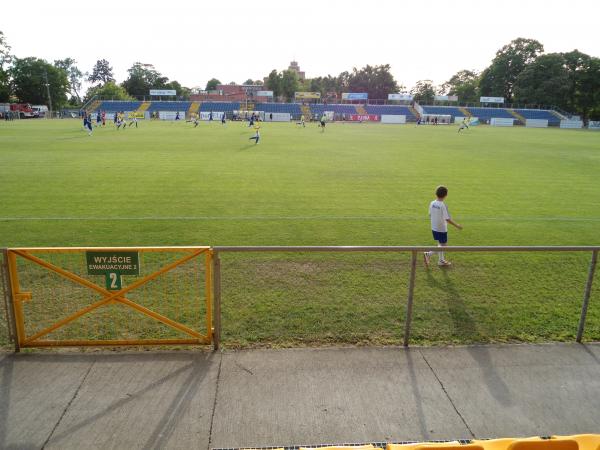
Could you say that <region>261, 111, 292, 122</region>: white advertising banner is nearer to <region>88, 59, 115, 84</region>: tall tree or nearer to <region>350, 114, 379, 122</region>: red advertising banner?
<region>350, 114, 379, 122</region>: red advertising banner

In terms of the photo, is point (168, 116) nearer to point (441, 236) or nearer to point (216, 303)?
point (441, 236)

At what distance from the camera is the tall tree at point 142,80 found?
121 meters

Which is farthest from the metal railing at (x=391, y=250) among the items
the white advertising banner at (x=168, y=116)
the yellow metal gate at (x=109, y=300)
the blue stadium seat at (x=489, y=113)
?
the blue stadium seat at (x=489, y=113)

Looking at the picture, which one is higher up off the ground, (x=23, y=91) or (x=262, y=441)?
(x=23, y=91)

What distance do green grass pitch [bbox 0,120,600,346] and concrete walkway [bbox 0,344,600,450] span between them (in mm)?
537

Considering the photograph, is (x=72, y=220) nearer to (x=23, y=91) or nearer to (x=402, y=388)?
(x=402, y=388)

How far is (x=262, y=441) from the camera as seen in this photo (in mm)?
3787

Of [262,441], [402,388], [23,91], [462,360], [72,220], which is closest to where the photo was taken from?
[262,441]

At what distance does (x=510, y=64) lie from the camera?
104m

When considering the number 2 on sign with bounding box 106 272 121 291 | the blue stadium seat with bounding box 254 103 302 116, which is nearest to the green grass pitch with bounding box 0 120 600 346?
the number 2 on sign with bounding box 106 272 121 291

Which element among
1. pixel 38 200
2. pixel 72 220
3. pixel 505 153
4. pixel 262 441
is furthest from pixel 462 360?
pixel 505 153

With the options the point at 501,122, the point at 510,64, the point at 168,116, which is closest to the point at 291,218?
the point at 168,116

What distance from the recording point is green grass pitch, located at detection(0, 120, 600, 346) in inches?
242

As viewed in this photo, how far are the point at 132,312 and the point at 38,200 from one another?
9359 mm
